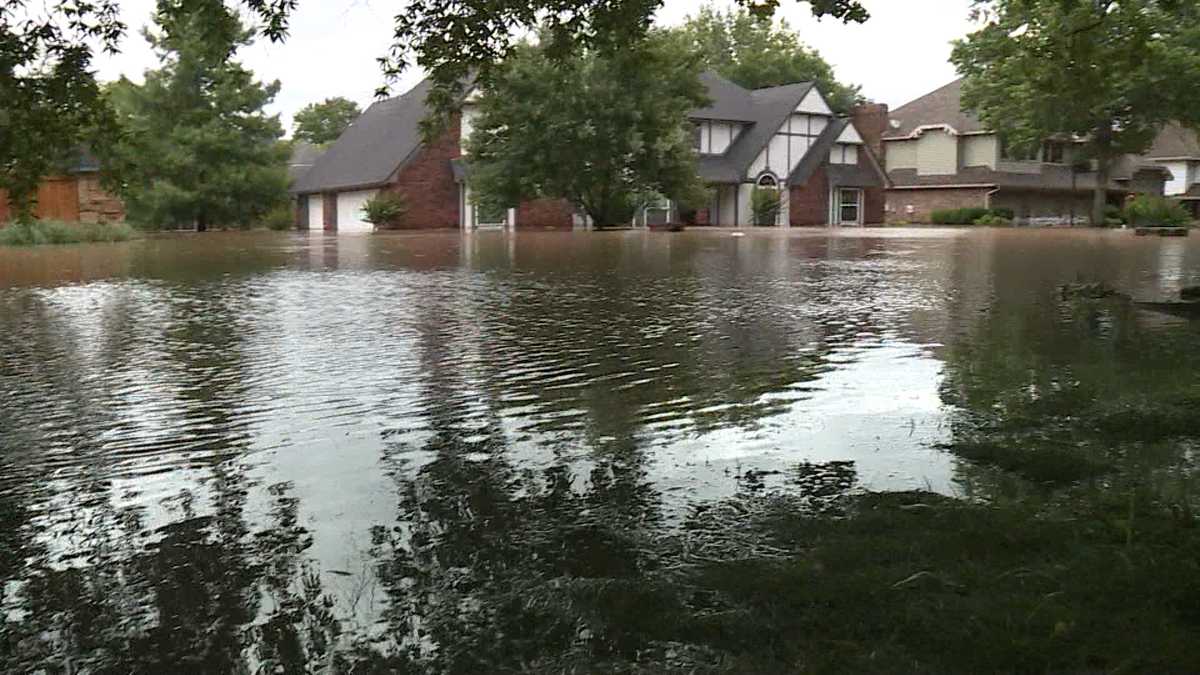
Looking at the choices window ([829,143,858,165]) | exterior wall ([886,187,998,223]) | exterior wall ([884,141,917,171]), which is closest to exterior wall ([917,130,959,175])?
exterior wall ([884,141,917,171])

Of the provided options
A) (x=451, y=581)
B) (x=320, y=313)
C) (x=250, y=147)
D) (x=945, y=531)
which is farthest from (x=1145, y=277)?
(x=250, y=147)

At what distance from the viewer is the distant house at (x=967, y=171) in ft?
164

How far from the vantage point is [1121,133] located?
41.5 meters

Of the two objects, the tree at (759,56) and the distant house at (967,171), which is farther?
the tree at (759,56)

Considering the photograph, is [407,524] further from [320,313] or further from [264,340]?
[320,313]

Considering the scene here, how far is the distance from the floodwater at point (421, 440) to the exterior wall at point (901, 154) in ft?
145

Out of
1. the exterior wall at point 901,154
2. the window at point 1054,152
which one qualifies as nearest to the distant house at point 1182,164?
the window at point 1054,152

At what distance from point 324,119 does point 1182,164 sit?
58.3 meters

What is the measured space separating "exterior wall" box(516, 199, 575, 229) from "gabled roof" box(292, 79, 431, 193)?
16.4 ft

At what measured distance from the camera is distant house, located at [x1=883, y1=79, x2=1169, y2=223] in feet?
164

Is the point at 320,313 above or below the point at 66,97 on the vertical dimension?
below

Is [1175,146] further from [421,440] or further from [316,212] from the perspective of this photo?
[421,440]

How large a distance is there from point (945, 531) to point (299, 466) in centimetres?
A: 218

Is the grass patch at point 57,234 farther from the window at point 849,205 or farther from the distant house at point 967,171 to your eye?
the distant house at point 967,171
